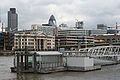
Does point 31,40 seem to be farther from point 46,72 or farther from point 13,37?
point 46,72

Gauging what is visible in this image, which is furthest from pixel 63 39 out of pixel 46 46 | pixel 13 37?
pixel 13 37

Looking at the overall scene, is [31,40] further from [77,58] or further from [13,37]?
[77,58]

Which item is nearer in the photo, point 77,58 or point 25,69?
point 25,69

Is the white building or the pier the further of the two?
the white building

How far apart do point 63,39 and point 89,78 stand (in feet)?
415

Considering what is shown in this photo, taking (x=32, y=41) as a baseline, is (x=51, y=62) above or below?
below

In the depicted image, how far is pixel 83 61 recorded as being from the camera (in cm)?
5206

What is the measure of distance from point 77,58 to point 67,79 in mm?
12493

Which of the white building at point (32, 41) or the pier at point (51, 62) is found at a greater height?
the white building at point (32, 41)

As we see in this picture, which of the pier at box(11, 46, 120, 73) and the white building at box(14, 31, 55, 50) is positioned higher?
the white building at box(14, 31, 55, 50)

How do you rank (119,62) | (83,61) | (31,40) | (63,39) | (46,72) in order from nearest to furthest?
(46,72), (83,61), (119,62), (31,40), (63,39)

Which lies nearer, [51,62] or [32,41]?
[51,62]

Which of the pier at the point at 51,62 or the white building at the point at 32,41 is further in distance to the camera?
the white building at the point at 32,41

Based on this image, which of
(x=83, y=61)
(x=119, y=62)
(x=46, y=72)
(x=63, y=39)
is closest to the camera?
(x=46, y=72)
